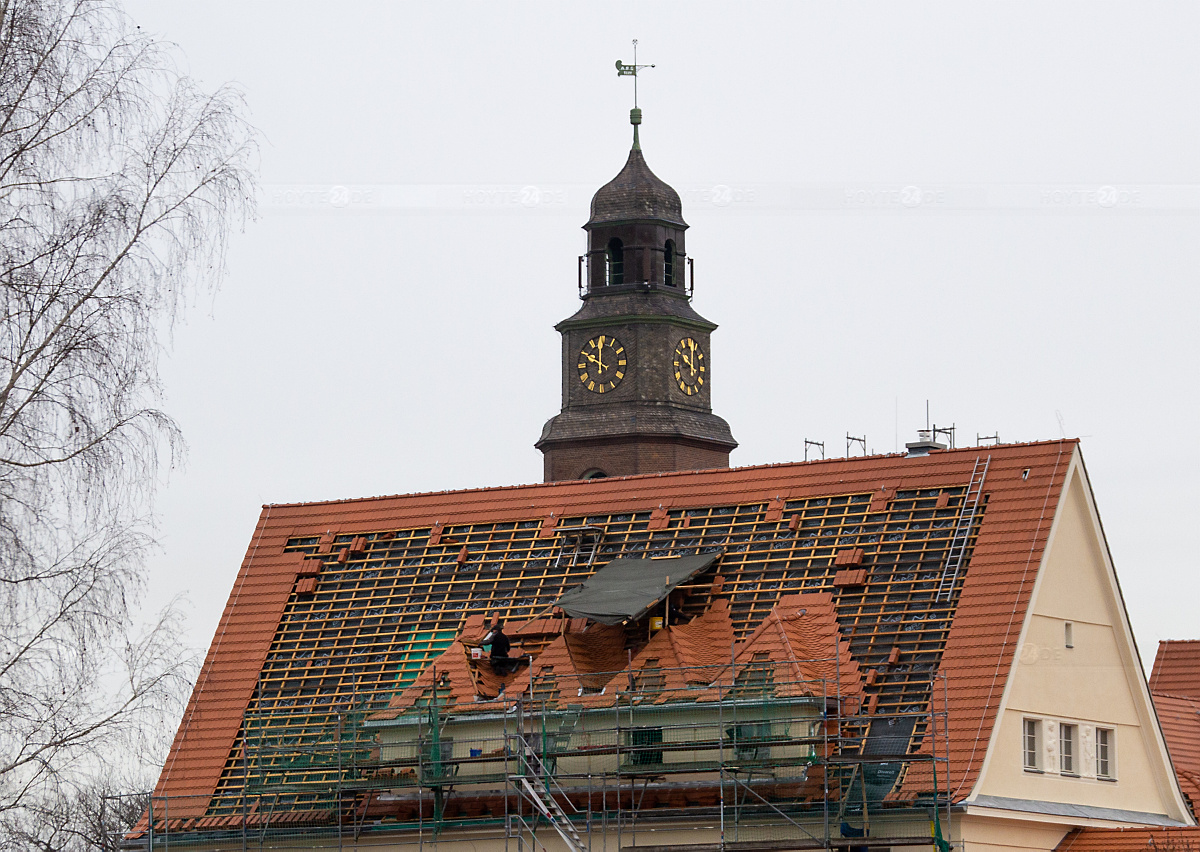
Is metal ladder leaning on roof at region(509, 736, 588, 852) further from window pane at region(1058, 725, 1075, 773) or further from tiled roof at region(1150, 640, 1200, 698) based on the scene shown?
tiled roof at region(1150, 640, 1200, 698)

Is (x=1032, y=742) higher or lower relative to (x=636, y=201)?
lower

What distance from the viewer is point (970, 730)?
34.9 m

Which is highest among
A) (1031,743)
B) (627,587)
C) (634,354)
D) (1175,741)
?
(634,354)

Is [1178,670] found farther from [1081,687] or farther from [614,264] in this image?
[614,264]

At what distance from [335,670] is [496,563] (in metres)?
3.64

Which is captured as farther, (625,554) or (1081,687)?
(625,554)

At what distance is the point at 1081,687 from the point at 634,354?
3312cm

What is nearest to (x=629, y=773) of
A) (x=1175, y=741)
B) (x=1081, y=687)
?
(x=1081, y=687)

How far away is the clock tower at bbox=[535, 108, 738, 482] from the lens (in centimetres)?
6906

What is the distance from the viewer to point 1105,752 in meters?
38.4

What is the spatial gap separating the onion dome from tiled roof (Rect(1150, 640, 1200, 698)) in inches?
984

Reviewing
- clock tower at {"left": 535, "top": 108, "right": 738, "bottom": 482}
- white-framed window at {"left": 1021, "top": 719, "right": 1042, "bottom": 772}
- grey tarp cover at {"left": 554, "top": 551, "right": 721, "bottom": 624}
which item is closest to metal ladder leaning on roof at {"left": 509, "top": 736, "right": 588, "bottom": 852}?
grey tarp cover at {"left": 554, "top": 551, "right": 721, "bottom": 624}

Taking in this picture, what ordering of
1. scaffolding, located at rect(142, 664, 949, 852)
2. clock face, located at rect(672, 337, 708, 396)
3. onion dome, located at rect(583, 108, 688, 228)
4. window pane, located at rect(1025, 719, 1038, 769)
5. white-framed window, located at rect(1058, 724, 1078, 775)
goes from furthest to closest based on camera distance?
clock face, located at rect(672, 337, 708, 396) < onion dome, located at rect(583, 108, 688, 228) < white-framed window, located at rect(1058, 724, 1078, 775) < window pane, located at rect(1025, 719, 1038, 769) < scaffolding, located at rect(142, 664, 949, 852)

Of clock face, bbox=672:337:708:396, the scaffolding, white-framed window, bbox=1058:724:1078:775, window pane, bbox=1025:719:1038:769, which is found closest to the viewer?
the scaffolding
